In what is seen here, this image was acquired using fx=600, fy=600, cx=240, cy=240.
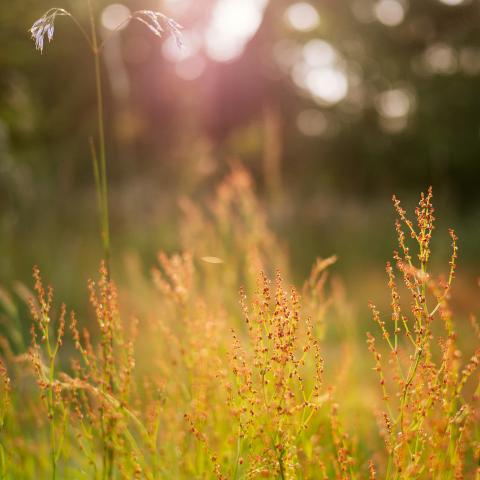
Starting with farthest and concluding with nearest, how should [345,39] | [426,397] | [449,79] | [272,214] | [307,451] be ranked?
[345,39], [449,79], [272,214], [307,451], [426,397]

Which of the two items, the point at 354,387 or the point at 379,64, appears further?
the point at 379,64

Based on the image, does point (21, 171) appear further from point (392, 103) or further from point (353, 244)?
point (392, 103)

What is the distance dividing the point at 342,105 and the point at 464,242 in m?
11.2

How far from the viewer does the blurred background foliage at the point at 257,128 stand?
27.5 ft

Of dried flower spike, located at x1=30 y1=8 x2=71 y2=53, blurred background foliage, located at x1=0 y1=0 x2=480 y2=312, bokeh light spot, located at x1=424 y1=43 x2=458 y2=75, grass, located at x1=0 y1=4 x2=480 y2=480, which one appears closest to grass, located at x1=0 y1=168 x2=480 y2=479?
grass, located at x1=0 y1=4 x2=480 y2=480

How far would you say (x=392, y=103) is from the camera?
65.1ft

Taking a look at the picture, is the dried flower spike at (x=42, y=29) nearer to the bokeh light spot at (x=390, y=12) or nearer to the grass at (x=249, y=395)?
the grass at (x=249, y=395)

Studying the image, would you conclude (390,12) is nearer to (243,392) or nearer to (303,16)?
(303,16)

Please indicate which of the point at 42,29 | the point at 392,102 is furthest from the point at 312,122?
the point at 42,29

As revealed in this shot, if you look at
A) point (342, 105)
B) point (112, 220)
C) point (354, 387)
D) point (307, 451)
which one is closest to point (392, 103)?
point (342, 105)

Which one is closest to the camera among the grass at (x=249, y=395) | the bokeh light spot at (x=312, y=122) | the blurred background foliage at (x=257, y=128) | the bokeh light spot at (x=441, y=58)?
the grass at (x=249, y=395)

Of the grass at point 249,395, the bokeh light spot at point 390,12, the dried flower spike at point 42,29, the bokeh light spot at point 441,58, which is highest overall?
the bokeh light spot at point 390,12

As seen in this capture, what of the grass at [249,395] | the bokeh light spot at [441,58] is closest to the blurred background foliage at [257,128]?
the bokeh light spot at [441,58]

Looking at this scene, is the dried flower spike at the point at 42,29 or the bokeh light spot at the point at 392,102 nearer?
the dried flower spike at the point at 42,29
